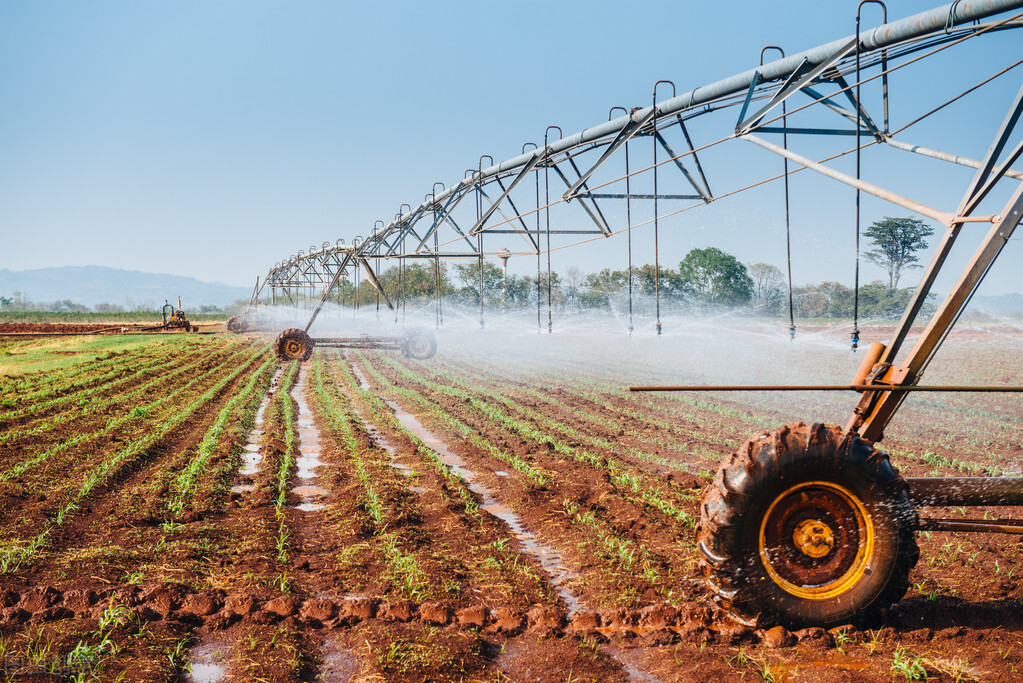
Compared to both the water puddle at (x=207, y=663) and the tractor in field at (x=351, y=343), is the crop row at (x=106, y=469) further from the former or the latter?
the tractor in field at (x=351, y=343)

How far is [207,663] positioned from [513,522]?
10.0ft

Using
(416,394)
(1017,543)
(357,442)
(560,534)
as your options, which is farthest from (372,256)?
(1017,543)

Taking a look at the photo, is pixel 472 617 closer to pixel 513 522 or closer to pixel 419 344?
pixel 513 522

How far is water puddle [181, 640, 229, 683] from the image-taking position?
3430 mm

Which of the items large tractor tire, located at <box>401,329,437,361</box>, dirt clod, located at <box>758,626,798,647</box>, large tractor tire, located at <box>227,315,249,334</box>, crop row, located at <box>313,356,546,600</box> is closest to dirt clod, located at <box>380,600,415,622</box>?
crop row, located at <box>313,356,546,600</box>

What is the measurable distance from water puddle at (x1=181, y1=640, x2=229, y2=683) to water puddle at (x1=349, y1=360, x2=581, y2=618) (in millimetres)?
1951

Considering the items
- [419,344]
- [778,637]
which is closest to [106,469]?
[778,637]

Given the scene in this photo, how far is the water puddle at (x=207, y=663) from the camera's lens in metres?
3.43

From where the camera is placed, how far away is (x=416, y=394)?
15.2 metres

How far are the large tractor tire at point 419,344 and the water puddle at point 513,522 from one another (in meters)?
12.6

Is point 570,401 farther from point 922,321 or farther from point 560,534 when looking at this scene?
point 922,321

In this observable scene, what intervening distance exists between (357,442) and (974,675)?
7.69m

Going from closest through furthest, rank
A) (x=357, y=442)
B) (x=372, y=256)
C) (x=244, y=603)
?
(x=244, y=603)
(x=357, y=442)
(x=372, y=256)

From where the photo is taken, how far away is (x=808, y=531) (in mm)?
3762
